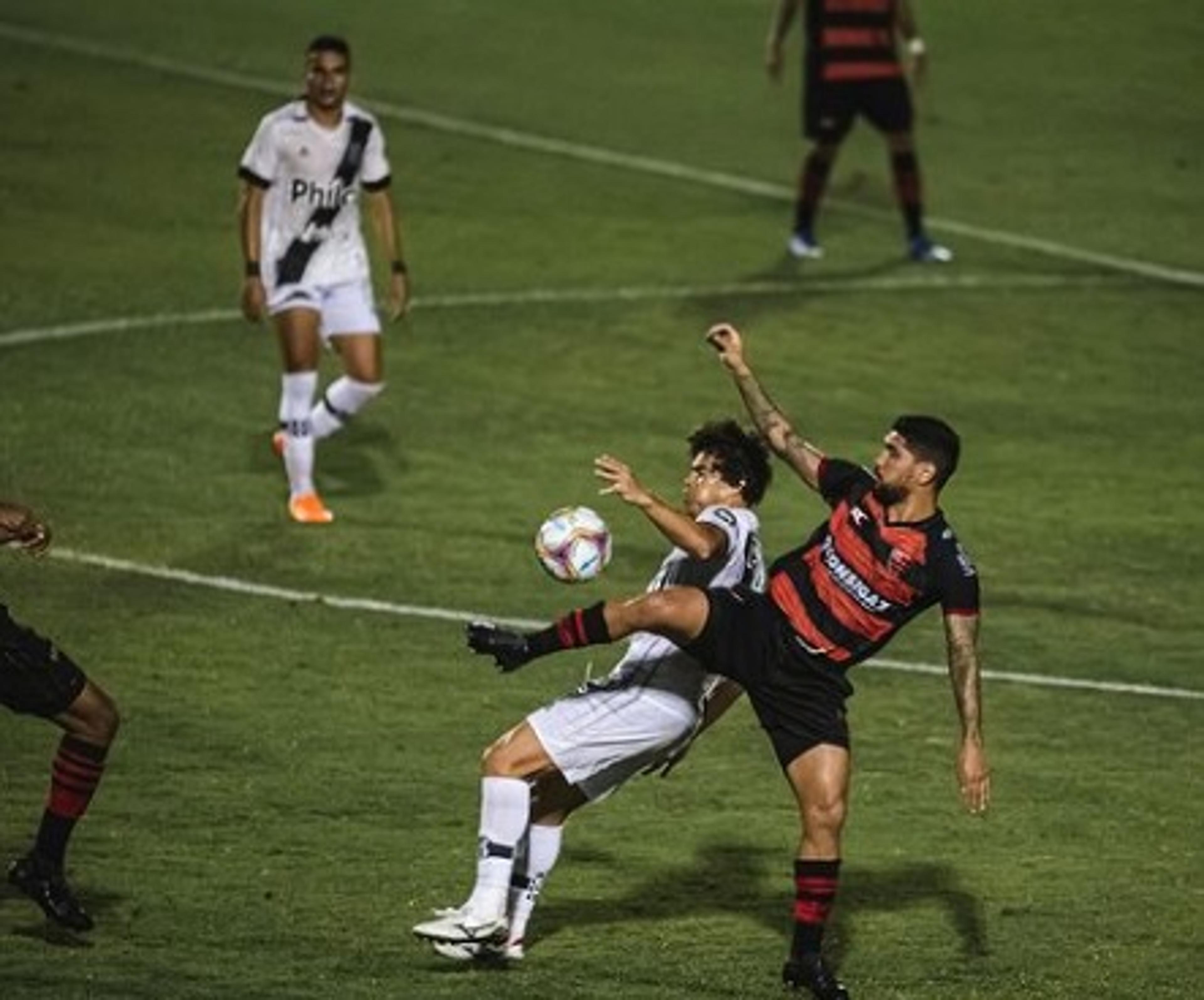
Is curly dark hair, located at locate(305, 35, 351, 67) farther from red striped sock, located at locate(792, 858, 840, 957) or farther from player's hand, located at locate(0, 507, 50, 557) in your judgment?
red striped sock, located at locate(792, 858, 840, 957)

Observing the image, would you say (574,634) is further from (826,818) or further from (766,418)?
(766,418)

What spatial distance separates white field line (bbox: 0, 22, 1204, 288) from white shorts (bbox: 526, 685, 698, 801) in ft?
45.9

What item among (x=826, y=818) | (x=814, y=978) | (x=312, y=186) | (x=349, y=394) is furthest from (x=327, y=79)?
(x=814, y=978)

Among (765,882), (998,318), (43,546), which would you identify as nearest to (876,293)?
(998,318)

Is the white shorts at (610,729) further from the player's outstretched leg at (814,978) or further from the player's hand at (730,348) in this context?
the player's hand at (730,348)

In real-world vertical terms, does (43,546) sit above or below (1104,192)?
above

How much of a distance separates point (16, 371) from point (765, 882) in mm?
9662

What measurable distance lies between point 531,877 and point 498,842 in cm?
32

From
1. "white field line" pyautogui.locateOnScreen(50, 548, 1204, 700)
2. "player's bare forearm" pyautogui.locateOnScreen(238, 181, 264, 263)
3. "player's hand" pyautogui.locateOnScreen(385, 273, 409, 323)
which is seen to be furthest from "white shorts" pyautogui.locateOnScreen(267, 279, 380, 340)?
"white field line" pyautogui.locateOnScreen(50, 548, 1204, 700)

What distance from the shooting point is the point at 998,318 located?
85.7 ft

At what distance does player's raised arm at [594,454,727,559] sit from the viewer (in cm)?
1350

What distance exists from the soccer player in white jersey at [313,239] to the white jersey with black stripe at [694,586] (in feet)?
22.1

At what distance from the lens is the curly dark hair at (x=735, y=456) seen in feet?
46.6

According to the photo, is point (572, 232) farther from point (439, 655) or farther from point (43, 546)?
point (43, 546)
